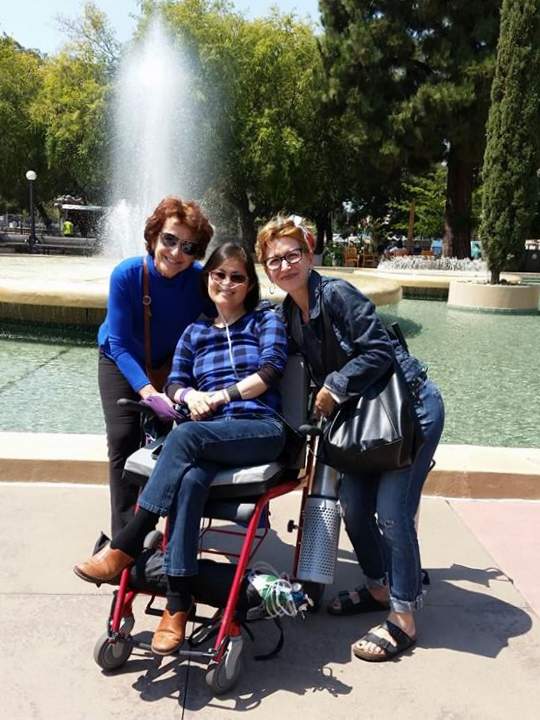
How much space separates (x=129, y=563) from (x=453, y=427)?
4169mm

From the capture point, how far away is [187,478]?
254 cm

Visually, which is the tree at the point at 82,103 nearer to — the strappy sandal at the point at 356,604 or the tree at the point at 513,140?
the tree at the point at 513,140

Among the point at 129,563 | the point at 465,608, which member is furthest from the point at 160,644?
the point at 465,608

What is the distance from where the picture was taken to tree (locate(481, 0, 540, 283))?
15.1 metres

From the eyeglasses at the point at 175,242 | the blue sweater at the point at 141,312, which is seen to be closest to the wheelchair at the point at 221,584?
the blue sweater at the point at 141,312

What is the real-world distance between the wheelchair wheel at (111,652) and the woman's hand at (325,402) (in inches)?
42.4

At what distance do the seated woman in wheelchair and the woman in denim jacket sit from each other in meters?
0.16

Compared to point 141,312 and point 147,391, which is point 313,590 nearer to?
point 147,391

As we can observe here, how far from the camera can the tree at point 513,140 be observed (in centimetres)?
1512

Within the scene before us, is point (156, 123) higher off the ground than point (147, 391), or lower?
higher

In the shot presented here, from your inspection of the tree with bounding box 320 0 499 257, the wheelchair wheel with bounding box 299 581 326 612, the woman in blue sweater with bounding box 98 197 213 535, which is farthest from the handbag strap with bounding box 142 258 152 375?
the tree with bounding box 320 0 499 257

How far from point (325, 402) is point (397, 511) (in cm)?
49

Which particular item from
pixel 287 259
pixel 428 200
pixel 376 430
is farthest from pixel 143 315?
pixel 428 200

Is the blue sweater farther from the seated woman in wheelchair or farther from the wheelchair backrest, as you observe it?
the wheelchair backrest
